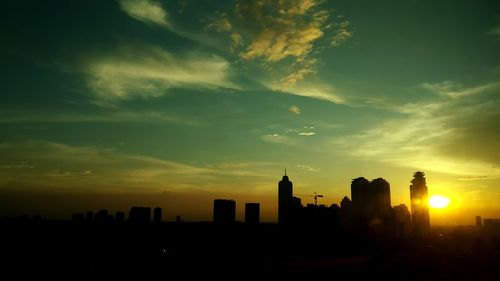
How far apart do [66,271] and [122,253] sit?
57.3 metres

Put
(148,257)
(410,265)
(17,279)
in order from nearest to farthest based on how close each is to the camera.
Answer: (17,279) < (148,257) < (410,265)

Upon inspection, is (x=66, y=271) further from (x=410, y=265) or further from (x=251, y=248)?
(x=410, y=265)

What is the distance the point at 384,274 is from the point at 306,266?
33091 mm

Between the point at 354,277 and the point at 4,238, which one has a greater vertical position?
the point at 4,238

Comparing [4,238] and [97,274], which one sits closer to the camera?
[97,274]

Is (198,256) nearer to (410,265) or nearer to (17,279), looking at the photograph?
(17,279)

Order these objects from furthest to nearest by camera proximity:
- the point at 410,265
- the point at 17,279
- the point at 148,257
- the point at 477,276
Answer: the point at 410,265 → the point at 148,257 → the point at 477,276 → the point at 17,279

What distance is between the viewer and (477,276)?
153250 millimetres

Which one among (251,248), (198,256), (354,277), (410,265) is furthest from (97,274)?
(410,265)

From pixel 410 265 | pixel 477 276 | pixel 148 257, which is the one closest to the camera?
pixel 477 276

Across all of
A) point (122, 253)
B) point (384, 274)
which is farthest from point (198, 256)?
point (384, 274)

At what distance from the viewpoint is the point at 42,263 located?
516 ft

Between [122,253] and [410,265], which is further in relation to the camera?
[122,253]

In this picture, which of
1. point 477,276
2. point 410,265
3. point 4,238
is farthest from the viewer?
point 4,238
